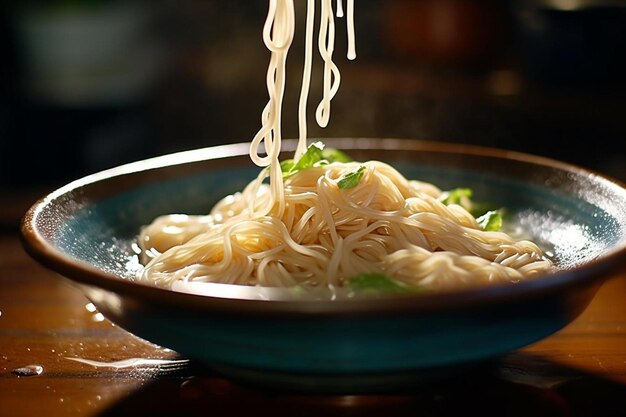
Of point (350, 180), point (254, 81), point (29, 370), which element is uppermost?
point (350, 180)

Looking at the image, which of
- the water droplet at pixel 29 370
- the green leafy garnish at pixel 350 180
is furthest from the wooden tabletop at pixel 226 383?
the green leafy garnish at pixel 350 180

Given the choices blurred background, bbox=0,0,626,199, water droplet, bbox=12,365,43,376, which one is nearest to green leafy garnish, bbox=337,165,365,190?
Answer: water droplet, bbox=12,365,43,376

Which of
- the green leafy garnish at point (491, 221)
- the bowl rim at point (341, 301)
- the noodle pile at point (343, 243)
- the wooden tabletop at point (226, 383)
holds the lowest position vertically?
the wooden tabletop at point (226, 383)

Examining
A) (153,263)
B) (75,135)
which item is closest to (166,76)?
(75,135)

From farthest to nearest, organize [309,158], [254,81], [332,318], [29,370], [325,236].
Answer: [254,81] < [309,158] < [325,236] < [29,370] < [332,318]

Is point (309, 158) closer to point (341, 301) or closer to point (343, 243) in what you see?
point (343, 243)

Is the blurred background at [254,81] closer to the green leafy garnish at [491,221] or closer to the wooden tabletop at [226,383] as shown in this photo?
the green leafy garnish at [491,221]

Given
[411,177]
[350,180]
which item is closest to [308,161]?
[350,180]
